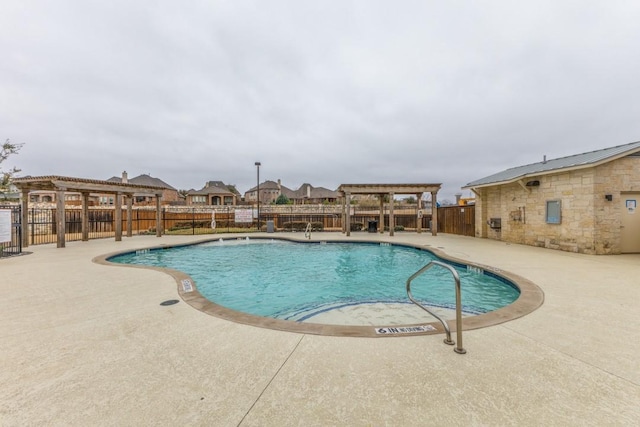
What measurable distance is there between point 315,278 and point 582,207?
931cm

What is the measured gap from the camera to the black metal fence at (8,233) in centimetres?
805

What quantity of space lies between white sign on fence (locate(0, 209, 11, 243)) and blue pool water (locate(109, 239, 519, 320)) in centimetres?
315

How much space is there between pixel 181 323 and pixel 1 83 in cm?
1910

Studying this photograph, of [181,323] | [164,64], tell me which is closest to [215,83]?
[164,64]

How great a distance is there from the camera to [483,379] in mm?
2000

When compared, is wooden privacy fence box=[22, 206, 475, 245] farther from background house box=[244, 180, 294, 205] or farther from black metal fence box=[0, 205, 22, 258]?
background house box=[244, 180, 294, 205]

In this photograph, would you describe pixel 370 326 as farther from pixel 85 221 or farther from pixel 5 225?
pixel 85 221

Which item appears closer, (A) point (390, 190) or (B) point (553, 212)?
(B) point (553, 212)

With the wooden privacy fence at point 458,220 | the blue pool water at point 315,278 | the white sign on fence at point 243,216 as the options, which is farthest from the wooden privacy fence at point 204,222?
the blue pool water at point 315,278

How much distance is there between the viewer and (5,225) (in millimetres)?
8148

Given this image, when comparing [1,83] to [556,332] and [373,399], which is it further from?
[556,332]

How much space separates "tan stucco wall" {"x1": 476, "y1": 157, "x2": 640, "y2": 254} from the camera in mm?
7988

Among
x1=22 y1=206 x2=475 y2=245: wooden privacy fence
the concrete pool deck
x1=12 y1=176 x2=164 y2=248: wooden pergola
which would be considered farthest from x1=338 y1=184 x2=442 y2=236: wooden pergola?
x1=12 y1=176 x2=164 y2=248: wooden pergola

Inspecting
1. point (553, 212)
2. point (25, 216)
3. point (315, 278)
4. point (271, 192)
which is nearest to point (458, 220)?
point (553, 212)
